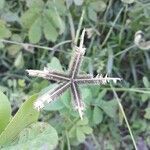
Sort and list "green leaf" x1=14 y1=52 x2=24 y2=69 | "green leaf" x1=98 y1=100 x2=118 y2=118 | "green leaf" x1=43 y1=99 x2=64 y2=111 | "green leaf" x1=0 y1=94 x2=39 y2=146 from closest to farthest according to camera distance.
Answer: "green leaf" x1=0 y1=94 x2=39 y2=146 → "green leaf" x1=43 y1=99 x2=64 y2=111 → "green leaf" x1=98 y1=100 x2=118 y2=118 → "green leaf" x1=14 y1=52 x2=24 y2=69

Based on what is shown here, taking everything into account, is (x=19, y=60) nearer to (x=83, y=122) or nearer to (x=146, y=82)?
(x=83, y=122)

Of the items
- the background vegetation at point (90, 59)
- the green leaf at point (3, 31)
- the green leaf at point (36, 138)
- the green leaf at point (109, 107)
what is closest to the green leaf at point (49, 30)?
the background vegetation at point (90, 59)

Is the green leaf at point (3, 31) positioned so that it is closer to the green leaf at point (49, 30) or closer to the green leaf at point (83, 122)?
the green leaf at point (49, 30)

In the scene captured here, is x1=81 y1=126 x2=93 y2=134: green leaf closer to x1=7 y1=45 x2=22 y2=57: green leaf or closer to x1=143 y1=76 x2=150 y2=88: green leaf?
x1=143 y1=76 x2=150 y2=88: green leaf

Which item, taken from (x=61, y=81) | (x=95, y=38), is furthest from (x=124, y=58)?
(x=61, y=81)

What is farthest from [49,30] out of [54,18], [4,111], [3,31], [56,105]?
[4,111]

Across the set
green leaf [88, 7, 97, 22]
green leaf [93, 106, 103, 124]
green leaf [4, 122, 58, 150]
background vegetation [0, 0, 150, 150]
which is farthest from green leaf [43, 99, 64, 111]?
green leaf [88, 7, 97, 22]
